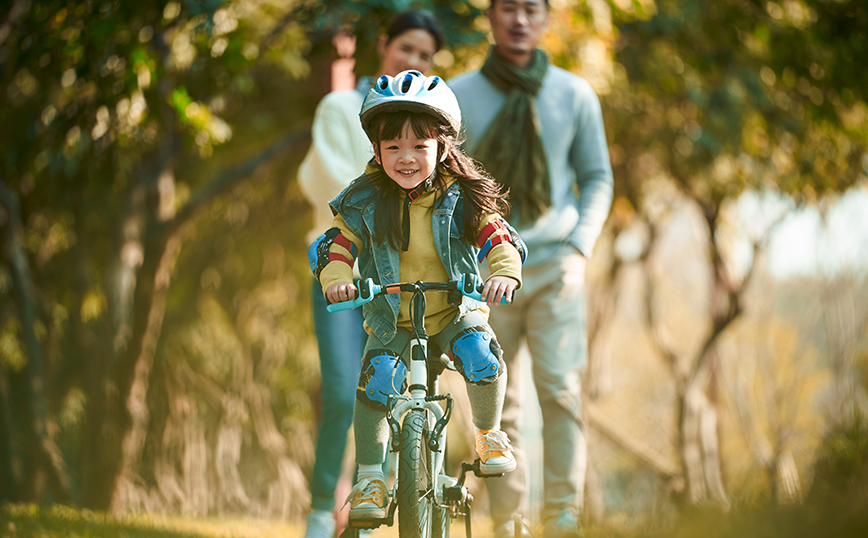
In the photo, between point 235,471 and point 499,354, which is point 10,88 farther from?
point 235,471

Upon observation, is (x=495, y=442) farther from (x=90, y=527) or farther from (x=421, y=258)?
(x=90, y=527)

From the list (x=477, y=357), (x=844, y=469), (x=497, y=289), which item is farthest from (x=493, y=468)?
(x=844, y=469)

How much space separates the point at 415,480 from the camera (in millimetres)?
2322

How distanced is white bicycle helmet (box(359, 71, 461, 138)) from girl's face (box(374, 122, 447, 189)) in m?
0.07

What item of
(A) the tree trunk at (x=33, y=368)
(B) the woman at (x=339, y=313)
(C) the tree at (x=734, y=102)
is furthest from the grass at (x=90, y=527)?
(C) the tree at (x=734, y=102)

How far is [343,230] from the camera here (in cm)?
253

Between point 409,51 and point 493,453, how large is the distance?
5.90 feet

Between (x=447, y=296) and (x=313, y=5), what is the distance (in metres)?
4.30

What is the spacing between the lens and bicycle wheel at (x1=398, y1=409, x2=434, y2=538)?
229cm

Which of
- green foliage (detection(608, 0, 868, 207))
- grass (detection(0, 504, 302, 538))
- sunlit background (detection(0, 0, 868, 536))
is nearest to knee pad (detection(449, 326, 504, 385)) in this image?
sunlit background (detection(0, 0, 868, 536))

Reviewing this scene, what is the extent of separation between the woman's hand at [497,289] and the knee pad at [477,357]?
0.20 metres

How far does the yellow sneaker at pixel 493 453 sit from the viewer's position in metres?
2.45

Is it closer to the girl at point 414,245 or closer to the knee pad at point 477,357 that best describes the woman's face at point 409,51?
the girl at point 414,245

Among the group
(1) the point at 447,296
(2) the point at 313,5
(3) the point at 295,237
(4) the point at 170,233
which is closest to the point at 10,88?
(4) the point at 170,233
